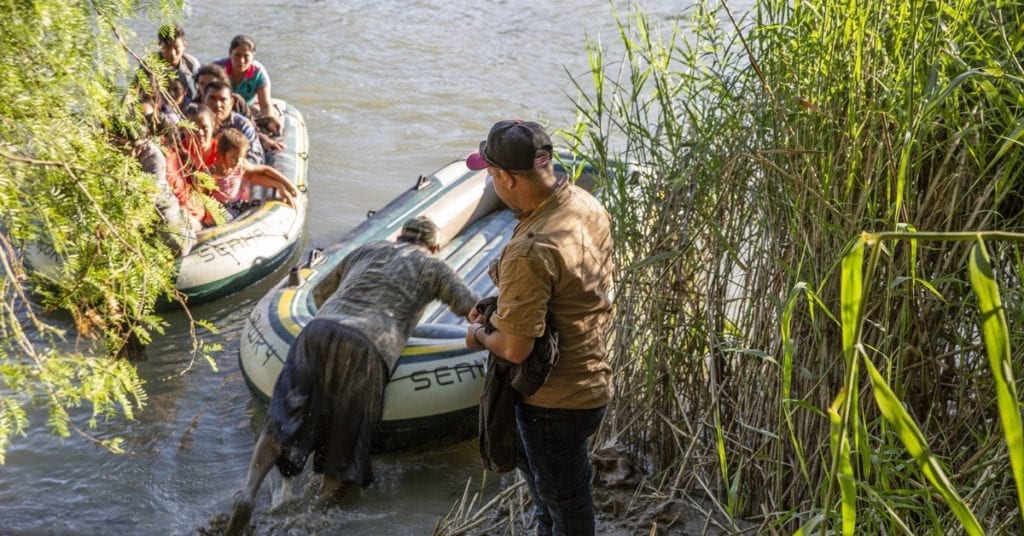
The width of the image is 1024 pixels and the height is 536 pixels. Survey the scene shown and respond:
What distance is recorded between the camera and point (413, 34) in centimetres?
1495

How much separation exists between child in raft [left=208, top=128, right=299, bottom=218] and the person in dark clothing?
207cm

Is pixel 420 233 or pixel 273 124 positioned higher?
pixel 420 233

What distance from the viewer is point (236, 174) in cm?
757

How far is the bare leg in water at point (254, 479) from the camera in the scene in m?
4.82

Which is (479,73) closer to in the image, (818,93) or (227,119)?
(227,119)

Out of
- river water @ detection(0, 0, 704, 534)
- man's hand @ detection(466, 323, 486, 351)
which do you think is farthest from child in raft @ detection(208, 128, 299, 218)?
man's hand @ detection(466, 323, 486, 351)

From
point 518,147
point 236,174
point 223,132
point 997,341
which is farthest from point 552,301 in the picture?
point 236,174

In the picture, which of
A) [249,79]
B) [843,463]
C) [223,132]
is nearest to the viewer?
[843,463]

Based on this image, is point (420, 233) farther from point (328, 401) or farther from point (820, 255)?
point (820, 255)

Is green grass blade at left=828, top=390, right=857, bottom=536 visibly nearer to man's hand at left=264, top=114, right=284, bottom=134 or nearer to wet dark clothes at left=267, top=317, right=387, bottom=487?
wet dark clothes at left=267, top=317, right=387, bottom=487

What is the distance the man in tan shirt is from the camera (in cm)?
309

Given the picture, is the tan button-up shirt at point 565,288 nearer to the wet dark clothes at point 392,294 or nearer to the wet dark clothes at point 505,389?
the wet dark clothes at point 505,389

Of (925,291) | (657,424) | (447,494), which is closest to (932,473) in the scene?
(925,291)

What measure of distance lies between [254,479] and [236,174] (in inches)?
126
